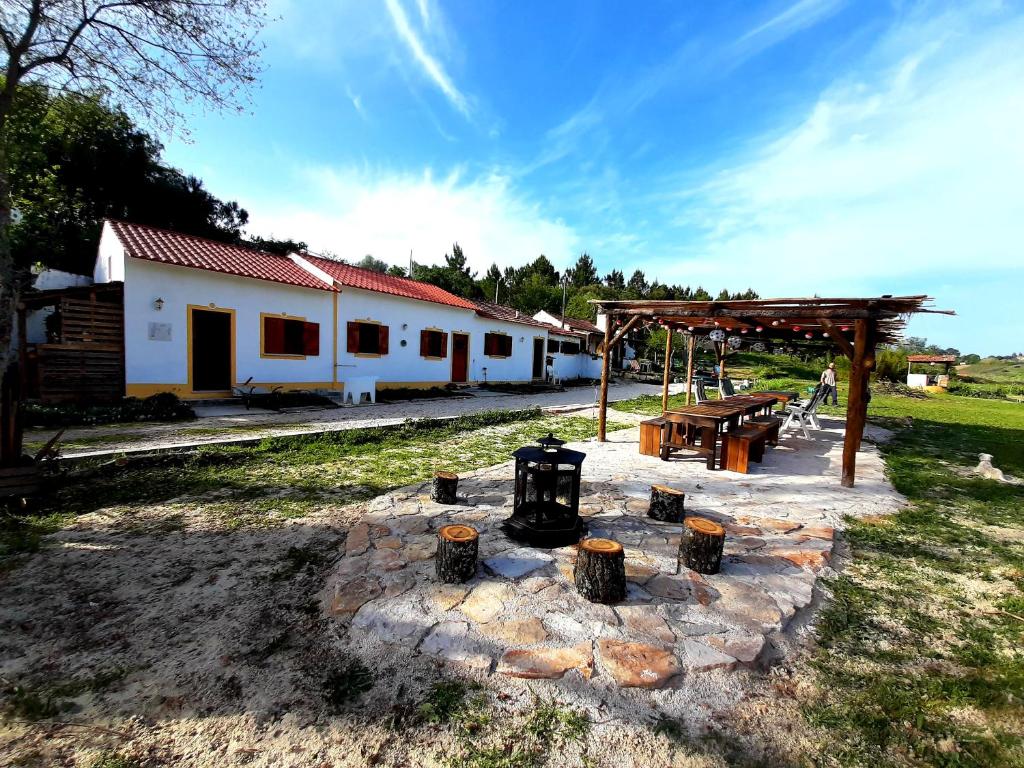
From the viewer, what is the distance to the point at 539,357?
2114cm

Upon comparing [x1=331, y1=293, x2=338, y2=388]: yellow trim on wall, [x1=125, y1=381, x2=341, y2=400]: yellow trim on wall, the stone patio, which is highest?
[x1=331, y1=293, x2=338, y2=388]: yellow trim on wall

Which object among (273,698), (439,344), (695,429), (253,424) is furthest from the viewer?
(439,344)

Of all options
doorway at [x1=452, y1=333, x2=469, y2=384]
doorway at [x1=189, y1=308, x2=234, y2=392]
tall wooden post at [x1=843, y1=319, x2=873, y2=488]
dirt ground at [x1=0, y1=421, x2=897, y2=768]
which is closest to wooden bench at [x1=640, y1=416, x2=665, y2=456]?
tall wooden post at [x1=843, y1=319, x2=873, y2=488]

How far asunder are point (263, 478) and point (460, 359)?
1168 centimetres

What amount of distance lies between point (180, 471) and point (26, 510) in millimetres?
1423

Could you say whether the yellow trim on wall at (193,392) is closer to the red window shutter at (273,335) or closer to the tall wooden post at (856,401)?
the red window shutter at (273,335)

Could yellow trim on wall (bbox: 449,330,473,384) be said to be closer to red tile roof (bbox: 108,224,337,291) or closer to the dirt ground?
red tile roof (bbox: 108,224,337,291)

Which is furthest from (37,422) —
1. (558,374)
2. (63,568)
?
(558,374)

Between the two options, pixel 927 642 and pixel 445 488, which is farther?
pixel 445 488

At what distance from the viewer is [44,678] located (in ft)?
7.14

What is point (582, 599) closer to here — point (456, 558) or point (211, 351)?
point (456, 558)

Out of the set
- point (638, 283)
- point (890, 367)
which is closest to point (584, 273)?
point (638, 283)

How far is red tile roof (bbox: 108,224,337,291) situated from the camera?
31.0 ft

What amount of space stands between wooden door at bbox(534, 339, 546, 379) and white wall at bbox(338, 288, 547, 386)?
2706mm
